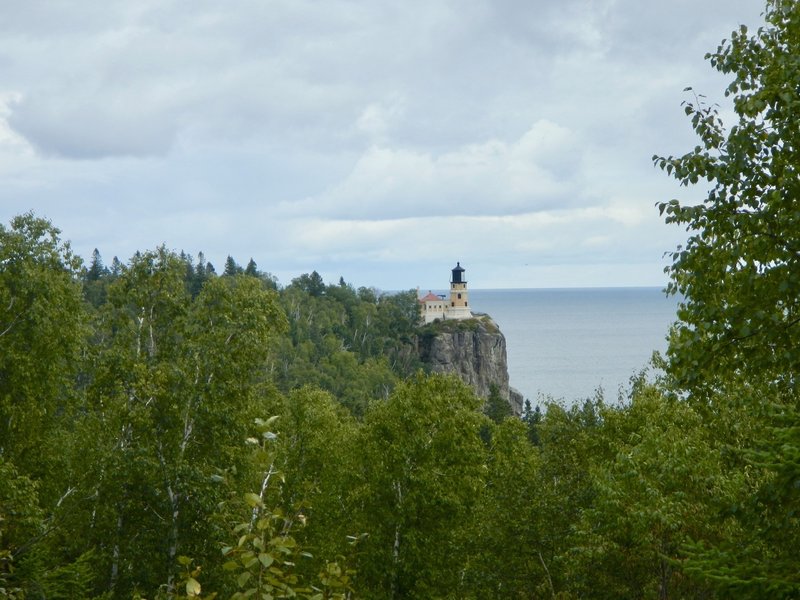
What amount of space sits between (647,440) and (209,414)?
9.89m

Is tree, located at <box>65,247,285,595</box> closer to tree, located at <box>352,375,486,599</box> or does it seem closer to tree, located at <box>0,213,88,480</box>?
tree, located at <box>0,213,88,480</box>

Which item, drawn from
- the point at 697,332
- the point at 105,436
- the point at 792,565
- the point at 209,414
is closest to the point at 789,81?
the point at 697,332

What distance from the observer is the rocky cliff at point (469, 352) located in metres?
126

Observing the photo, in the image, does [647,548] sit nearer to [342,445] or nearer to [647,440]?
[647,440]

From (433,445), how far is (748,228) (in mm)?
16331

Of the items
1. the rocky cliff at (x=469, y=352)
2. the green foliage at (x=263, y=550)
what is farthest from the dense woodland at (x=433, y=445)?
the rocky cliff at (x=469, y=352)

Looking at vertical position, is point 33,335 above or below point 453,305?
below

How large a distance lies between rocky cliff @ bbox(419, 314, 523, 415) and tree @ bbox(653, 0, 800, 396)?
115739mm

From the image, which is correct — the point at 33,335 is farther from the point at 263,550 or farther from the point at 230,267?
the point at 230,267

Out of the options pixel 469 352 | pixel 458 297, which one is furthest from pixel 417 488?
pixel 458 297

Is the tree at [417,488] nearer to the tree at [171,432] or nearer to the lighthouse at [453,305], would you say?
the tree at [171,432]

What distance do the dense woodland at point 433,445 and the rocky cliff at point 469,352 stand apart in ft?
314

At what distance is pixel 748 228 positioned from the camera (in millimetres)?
8664

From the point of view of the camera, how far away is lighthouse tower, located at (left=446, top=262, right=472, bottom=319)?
452 feet
